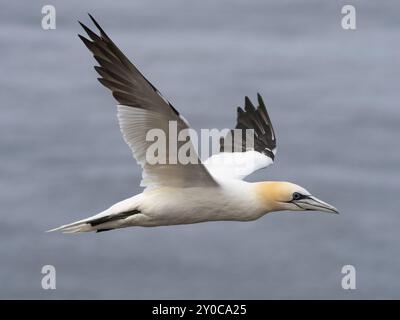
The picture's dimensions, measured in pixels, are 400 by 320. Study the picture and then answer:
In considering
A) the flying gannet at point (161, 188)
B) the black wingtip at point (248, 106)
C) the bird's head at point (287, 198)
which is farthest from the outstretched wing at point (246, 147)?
the bird's head at point (287, 198)

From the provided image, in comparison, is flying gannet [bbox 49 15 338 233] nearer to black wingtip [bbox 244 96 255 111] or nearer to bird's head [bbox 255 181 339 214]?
bird's head [bbox 255 181 339 214]

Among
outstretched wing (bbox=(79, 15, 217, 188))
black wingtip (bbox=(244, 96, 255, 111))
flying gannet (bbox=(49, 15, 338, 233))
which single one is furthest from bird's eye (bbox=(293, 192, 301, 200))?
black wingtip (bbox=(244, 96, 255, 111))

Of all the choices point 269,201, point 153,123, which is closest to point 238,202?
point 269,201

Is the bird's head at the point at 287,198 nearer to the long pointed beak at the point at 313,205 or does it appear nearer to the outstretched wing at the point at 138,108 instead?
the long pointed beak at the point at 313,205

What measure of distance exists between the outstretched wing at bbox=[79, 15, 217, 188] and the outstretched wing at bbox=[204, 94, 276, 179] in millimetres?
1176

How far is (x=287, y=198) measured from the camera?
43.2ft

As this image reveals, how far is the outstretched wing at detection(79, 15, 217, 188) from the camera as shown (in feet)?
38.8

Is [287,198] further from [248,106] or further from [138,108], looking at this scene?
[248,106]

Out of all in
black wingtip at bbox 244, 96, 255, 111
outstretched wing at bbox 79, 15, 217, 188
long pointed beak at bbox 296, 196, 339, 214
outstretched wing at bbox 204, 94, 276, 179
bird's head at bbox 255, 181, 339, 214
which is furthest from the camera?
black wingtip at bbox 244, 96, 255, 111

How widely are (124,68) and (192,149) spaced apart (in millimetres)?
989

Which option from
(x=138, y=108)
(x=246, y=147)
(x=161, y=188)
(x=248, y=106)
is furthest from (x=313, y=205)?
(x=248, y=106)

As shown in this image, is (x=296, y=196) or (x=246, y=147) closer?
(x=296, y=196)

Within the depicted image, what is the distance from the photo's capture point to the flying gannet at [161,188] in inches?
469

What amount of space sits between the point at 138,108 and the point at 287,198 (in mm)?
1957
